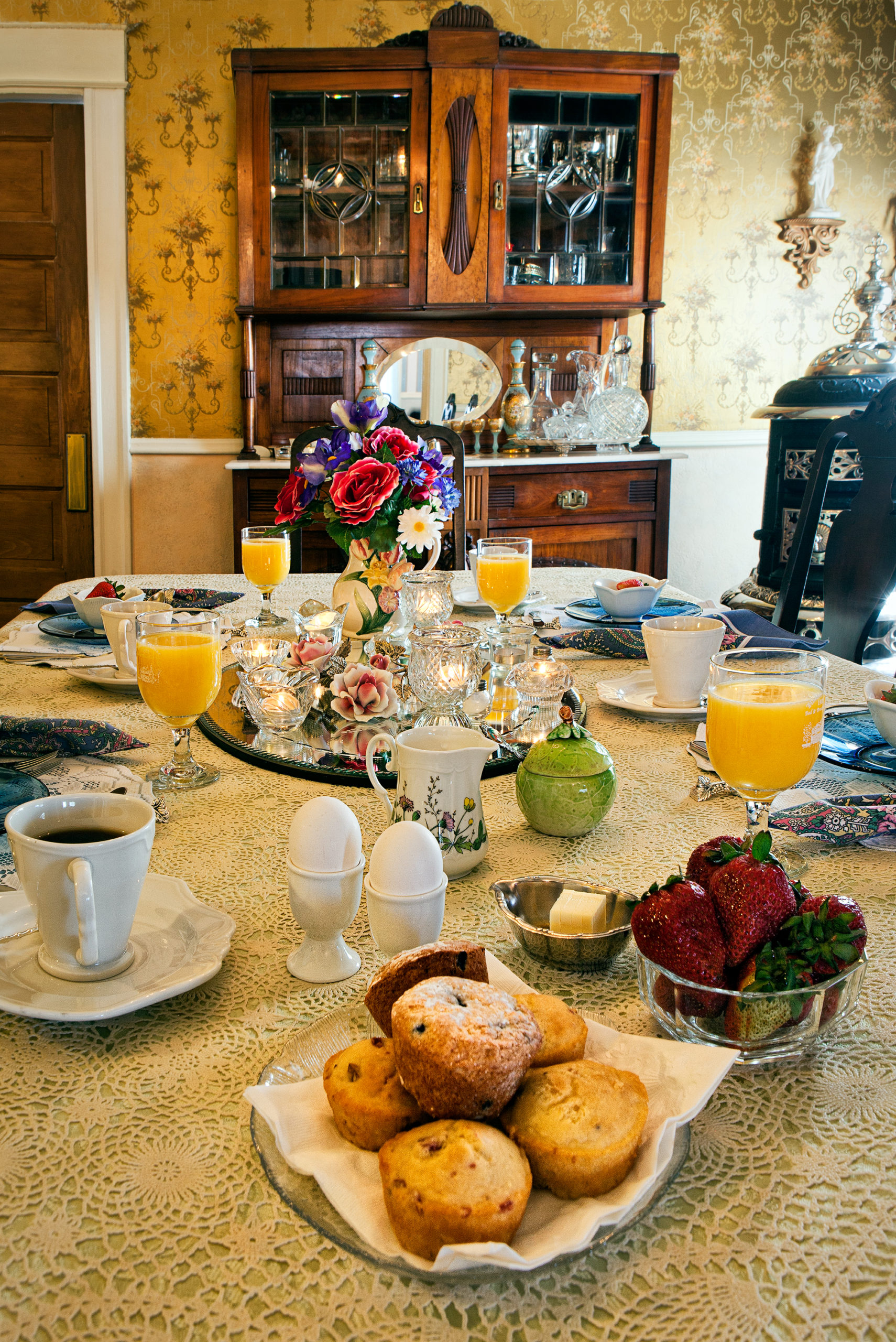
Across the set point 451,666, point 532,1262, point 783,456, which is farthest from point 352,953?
point 783,456

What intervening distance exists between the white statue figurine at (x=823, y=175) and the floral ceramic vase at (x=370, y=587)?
344 cm

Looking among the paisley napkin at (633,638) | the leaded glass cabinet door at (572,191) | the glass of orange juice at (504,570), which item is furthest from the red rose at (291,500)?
the leaded glass cabinet door at (572,191)

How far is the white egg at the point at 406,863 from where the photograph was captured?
25.3 inches

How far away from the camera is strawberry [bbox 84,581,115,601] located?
163cm

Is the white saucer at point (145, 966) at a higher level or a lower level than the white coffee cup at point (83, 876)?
lower

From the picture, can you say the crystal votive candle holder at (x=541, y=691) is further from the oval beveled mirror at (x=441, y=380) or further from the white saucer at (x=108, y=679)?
the oval beveled mirror at (x=441, y=380)

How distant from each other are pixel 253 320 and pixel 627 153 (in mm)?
1467

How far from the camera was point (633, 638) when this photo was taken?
1570 mm

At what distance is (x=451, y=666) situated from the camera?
108 centimetres

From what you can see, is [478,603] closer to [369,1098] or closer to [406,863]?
[406,863]

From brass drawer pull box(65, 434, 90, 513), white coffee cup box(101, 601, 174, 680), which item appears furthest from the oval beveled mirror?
white coffee cup box(101, 601, 174, 680)

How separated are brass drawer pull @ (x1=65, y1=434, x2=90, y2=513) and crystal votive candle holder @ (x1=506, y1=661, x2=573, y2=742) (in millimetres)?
3199

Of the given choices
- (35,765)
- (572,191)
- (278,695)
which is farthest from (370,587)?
(572,191)

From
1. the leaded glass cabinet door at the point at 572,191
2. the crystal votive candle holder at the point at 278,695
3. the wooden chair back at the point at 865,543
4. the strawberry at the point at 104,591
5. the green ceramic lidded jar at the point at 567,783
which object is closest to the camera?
the green ceramic lidded jar at the point at 567,783
